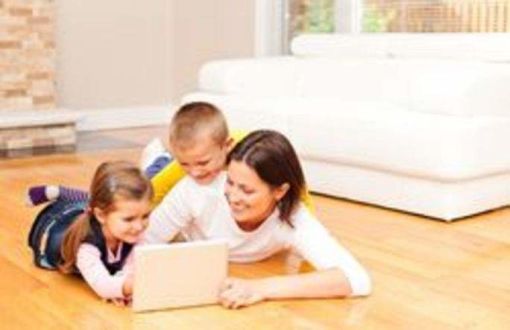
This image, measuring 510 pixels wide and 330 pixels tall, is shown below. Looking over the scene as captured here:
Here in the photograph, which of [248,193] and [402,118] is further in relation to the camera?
[402,118]

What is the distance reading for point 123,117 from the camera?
5.67 meters

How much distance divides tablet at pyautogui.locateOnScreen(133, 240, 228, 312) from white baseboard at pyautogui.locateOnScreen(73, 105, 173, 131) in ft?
12.0

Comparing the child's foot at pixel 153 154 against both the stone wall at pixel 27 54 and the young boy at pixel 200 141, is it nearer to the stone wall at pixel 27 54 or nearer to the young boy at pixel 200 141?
the young boy at pixel 200 141

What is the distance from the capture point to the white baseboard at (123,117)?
548 cm

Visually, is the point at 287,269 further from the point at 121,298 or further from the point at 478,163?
the point at 478,163

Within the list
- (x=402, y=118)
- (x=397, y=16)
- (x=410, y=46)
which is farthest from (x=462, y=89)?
(x=397, y=16)

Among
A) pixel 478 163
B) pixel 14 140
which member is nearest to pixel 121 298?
pixel 478 163

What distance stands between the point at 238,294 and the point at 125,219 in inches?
13.6

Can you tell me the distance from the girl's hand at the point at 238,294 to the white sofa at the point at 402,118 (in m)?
1.16

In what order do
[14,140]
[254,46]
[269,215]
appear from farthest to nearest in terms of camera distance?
[254,46]
[14,140]
[269,215]

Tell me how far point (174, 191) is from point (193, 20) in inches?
148

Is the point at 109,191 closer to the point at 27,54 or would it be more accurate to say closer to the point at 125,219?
the point at 125,219

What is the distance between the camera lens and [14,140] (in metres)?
4.50

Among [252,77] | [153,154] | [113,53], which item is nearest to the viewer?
[153,154]
